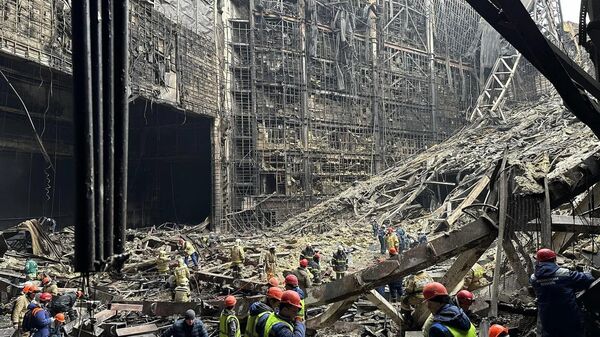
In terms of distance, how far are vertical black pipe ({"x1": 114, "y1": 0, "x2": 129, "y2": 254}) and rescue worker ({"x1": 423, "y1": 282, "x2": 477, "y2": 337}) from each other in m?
2.27

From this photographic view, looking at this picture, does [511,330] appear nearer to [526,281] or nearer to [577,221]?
[526,281]

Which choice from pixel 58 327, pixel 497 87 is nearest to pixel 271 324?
pixel 58 327

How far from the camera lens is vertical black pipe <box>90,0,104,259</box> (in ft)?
6.75

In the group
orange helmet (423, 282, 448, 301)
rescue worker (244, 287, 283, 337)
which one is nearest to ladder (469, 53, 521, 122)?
rescue worker (244, 287, 283, 337)

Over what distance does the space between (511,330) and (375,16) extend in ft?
88.9

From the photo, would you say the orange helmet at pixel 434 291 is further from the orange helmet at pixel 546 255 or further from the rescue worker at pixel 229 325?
the rescue worker at pixel 229 325

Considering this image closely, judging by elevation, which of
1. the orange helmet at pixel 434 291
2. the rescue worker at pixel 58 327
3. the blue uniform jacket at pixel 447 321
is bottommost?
the rescue worker at pixel 58 327

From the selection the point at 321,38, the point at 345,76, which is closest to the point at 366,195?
the point at 345,76

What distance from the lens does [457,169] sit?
72.6ft

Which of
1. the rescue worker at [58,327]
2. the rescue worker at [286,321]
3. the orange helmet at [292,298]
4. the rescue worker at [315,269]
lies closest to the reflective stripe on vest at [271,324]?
the rescue worker at [286,321]

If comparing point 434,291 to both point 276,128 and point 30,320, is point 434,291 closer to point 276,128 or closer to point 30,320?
point 30,320

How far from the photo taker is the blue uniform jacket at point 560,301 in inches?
148

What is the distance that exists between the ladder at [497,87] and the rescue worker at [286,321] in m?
28.9

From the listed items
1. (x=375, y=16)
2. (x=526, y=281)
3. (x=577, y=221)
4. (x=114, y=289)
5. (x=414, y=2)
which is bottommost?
(x=114, y=289)
